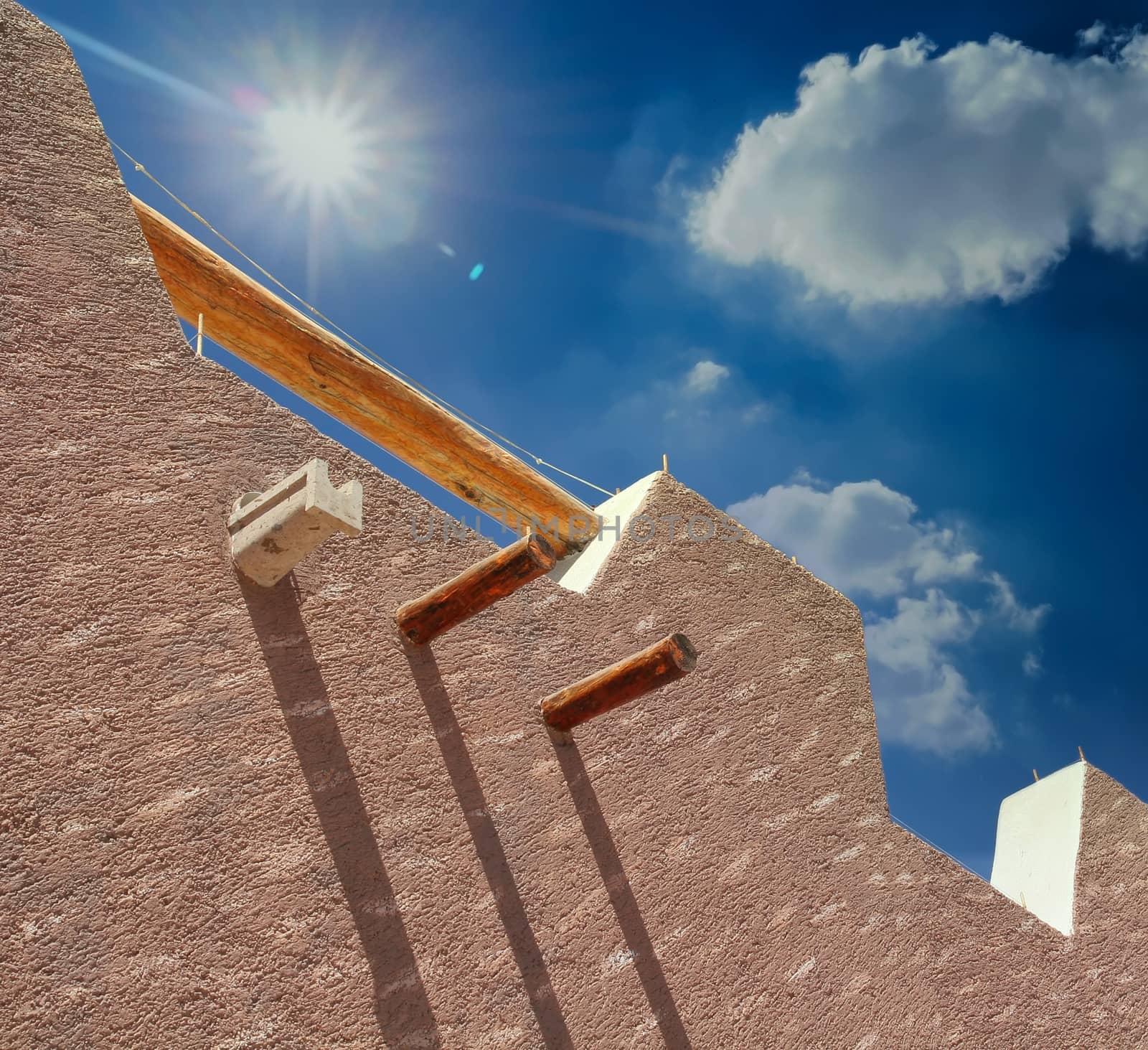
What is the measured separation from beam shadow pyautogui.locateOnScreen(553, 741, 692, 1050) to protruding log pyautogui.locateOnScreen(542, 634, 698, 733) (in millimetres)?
121

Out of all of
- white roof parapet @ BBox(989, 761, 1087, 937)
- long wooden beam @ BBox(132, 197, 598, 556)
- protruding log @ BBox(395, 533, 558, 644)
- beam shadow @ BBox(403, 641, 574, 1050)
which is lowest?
white roof parapet @ BBox(989, 761, 1087, 937)

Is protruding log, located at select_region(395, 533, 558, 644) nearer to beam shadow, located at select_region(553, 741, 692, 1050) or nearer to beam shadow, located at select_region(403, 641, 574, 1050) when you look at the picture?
beam shadow, located at select_region(403, 641, 574, 1050)

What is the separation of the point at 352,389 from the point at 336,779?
1633 millimetres

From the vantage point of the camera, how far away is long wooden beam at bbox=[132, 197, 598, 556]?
3.11 metres

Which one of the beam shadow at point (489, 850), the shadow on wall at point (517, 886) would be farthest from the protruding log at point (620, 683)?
the beam shadow at point (489, 850)

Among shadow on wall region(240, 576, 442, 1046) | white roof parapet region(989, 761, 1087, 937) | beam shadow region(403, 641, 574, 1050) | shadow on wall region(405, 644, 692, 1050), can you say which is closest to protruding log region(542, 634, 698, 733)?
shadow on wall region(405, 644, 692, 1050)

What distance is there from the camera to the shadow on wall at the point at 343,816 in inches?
84.4

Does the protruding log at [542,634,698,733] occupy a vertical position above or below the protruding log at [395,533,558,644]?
below

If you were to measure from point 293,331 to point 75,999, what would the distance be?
2.19 metres

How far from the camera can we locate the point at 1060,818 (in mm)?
4492

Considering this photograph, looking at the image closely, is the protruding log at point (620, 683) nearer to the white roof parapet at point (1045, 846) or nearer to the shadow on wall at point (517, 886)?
the shadow on wall at point (517, 886)

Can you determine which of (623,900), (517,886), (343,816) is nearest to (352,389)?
(343,816)

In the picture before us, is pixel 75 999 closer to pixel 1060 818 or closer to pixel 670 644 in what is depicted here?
pixel 670 644

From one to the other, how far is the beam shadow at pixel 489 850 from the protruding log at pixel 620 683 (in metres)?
0.33
